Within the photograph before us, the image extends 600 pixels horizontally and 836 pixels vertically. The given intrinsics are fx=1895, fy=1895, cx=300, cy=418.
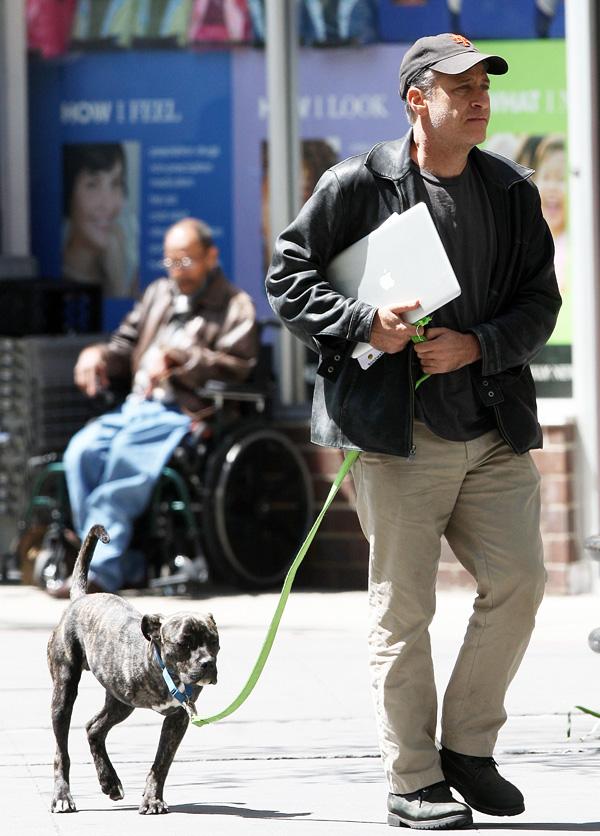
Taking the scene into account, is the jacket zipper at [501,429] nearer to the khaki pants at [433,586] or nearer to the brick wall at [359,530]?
the khaki pants at [433,586]

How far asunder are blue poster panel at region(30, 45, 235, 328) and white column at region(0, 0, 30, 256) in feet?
0.25

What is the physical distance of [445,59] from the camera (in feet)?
15.6

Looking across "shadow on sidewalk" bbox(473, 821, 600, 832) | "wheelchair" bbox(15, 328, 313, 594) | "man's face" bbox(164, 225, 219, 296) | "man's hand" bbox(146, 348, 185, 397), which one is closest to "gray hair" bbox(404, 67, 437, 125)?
"shadow on sidewalk" bbox(473, 821, 600, 832)

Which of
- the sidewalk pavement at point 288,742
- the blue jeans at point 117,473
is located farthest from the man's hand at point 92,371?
the sidewalk pavement at point 288,742

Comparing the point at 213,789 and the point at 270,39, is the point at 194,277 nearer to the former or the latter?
the point at 270,39

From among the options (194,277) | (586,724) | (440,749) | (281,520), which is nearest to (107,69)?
(194,277)

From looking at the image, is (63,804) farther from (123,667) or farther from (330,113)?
(330,113)

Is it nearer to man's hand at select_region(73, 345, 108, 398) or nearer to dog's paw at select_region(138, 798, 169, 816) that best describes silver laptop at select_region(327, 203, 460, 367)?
A: dog's paw at select_region(138, 798, 169, 816)

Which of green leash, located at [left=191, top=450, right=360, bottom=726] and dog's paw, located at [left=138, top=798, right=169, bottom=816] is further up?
green leash, located at [left=191, top=450, right=360, bottom=726]

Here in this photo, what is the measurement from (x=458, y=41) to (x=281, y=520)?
15.5 feet

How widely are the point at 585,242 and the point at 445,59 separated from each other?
434 centimetres

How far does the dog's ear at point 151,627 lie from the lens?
478 cm

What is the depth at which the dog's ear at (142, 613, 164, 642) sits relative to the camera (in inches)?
188

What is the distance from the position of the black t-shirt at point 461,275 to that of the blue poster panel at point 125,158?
524 centimetres
